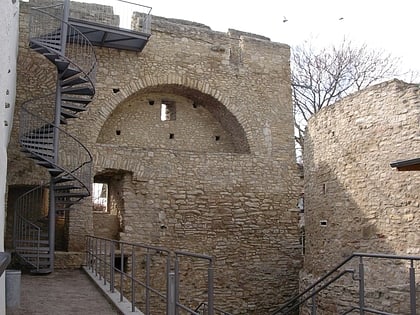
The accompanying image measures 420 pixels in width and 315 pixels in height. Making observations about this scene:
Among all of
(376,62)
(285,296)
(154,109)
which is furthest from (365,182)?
(376,62)

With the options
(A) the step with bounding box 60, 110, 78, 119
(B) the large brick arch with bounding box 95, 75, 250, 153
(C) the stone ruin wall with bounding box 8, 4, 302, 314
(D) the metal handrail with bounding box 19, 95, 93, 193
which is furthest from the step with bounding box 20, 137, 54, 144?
(B) the large brick arch with bounding box 95, 75, 250, 153

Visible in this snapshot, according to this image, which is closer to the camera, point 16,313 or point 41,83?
point 16,313

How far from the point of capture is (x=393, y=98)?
9.07 meters

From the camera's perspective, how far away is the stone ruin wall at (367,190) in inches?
338

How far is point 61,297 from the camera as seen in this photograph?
709cm

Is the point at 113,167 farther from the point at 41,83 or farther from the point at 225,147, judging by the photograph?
the point at 225,147

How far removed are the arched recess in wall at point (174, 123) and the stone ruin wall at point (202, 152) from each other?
27mm

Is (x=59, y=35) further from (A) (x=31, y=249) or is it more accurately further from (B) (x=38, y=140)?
(A) (x=31, y=249)

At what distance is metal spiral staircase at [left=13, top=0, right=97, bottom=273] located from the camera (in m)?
9.75

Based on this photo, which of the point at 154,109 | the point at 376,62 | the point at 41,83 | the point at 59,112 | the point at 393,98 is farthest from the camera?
the point at 376,62

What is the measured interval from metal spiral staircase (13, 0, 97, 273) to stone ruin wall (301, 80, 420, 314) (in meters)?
4.97

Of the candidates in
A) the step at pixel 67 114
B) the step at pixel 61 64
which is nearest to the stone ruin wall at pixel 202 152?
the step at pixel 67 114

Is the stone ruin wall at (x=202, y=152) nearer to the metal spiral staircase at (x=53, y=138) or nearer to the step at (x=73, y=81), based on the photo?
the metal spiral staircase at (x=53, y=138)

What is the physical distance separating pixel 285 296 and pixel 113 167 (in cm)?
550
